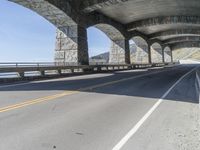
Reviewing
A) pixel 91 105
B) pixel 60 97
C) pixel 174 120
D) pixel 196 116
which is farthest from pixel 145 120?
pixel 60 97

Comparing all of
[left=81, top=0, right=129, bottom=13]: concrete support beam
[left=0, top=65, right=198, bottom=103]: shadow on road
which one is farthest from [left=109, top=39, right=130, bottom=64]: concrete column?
[left=0, top=65, right=198, bottom=103]: shadow on road

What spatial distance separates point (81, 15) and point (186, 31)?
37.4m

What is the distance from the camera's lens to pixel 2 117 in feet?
27.4

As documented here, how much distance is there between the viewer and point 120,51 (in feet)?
192

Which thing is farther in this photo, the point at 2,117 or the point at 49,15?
the point at 49,15

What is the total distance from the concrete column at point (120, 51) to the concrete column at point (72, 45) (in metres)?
18.8

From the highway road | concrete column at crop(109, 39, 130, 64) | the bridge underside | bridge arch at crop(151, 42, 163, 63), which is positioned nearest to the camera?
the highway road

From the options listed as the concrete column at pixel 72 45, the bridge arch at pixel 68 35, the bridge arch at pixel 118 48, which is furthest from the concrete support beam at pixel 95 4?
the bridge arch at pixel 118 48

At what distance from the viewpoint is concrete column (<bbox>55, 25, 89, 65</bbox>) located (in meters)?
37.7

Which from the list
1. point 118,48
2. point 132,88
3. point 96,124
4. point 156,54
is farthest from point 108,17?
point 156,54

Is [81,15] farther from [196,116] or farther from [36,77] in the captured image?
[196,116]

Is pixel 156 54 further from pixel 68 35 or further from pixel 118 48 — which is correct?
pixel 68 35

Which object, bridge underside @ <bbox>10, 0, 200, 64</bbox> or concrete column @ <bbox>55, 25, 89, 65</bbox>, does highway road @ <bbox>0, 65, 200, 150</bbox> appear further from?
concrete column @ <bbox>55, 25, 89, 65</bbox>

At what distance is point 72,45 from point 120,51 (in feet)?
71.1
